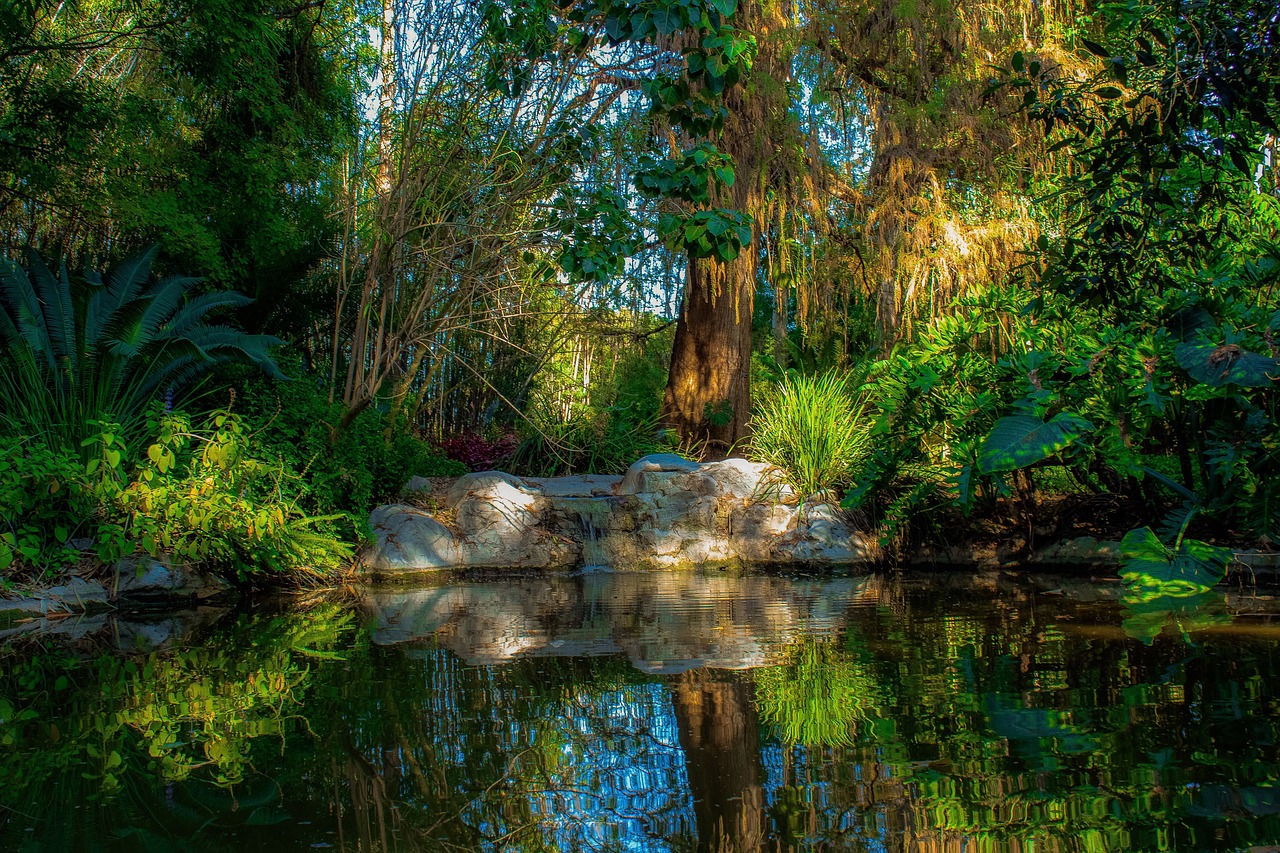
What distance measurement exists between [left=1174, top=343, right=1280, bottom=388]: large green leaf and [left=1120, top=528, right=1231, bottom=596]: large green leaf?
2.47ft

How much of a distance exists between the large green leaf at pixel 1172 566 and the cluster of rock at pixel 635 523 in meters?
3.22

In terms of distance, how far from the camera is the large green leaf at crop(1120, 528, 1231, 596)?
4051mm

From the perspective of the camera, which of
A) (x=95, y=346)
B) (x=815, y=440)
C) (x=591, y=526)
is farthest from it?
(x=591, y=526)

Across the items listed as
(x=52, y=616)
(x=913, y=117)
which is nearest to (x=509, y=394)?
(x=913, y=117)

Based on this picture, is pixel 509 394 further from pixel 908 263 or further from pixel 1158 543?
pixel 1158 543

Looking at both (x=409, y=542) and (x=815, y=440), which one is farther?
(x=815, y=440)

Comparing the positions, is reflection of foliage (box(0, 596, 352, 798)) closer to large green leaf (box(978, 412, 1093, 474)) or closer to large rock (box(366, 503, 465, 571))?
large rock (box(366, 503, 465, 571))

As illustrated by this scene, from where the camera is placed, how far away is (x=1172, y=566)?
4141 millimetres

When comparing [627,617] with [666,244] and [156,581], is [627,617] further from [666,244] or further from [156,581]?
[666,244]

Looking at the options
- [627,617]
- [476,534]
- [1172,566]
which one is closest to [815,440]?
[476,534]

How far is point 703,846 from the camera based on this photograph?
1770mm

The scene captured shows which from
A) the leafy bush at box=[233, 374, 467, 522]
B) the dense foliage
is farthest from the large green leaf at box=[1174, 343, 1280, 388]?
the leafy bush at box=[233, 374, 467, 522]

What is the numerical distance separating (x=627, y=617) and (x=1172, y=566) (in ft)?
8.37

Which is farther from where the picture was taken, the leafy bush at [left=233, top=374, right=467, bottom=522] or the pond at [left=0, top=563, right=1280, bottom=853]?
the leafy bush at [left=233, top=374, right=467, bottom=522]
